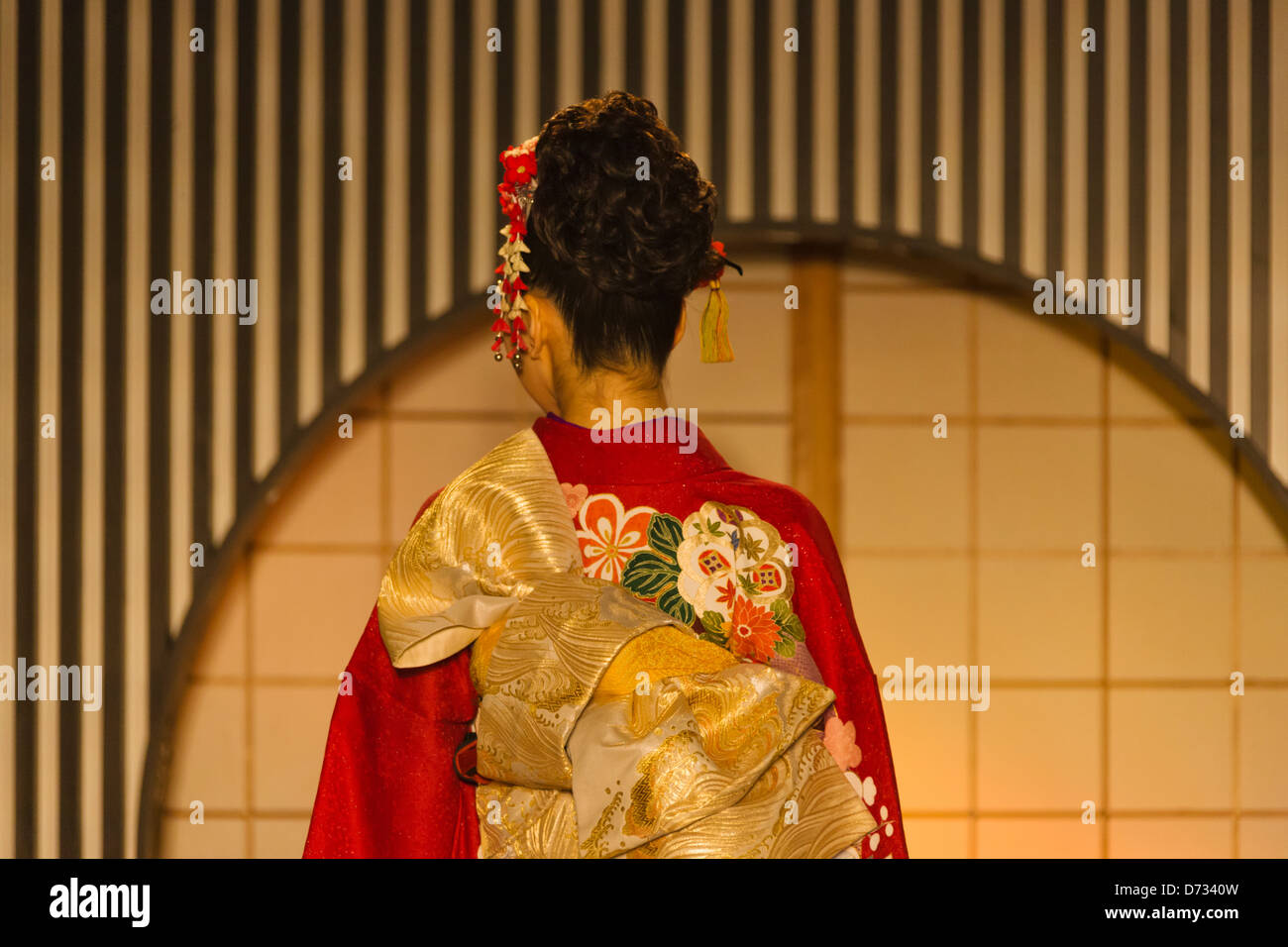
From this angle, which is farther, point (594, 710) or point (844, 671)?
point (844, 671)

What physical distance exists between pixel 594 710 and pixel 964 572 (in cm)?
201

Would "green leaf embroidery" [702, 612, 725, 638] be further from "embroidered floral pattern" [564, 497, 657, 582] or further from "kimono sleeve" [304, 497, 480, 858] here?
"kimono sleeve" [304, 497, 480, 858]

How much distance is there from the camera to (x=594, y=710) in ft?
3.80

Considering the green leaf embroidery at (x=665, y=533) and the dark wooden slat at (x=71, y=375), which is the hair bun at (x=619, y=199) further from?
the dark wooden slat at (x=71, y=375)

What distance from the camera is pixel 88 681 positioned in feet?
9.61

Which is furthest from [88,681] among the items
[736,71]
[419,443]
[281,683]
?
[736,71]

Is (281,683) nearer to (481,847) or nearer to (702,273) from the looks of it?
(481,847)

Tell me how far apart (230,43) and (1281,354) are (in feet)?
8.56

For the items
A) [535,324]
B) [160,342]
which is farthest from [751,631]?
[160,342]

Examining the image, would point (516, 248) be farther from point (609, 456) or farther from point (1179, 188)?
point (1179, 188)

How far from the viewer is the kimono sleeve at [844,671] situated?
1331 millimetres

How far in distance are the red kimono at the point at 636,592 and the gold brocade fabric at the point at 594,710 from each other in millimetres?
64

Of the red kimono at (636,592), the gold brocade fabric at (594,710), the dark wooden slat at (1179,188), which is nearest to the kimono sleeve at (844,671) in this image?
the red kimono at (636,592)

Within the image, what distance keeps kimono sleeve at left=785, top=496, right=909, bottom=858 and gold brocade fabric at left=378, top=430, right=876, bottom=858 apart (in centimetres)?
12
